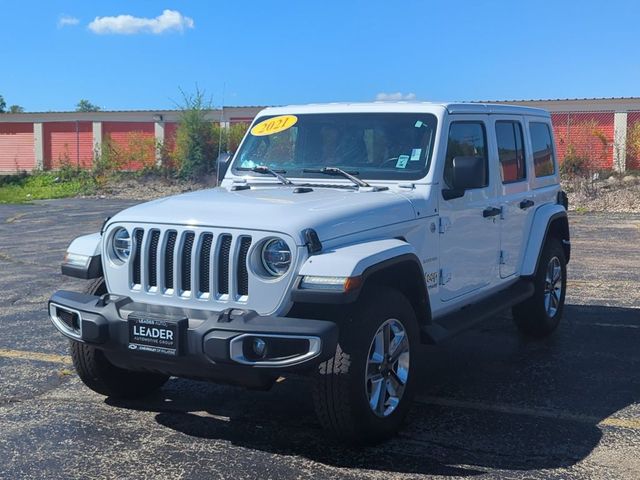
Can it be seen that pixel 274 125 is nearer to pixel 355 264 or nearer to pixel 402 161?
pixel 402 161

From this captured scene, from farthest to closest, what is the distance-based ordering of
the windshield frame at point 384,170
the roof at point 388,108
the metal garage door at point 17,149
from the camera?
the metal garage door at point 17,149
the roof at point 388,108
the windshield frame at point 384,170

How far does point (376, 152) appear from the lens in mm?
5574

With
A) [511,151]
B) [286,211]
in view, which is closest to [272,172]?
[286,211]

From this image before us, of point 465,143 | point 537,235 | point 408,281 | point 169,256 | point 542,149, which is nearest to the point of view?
point 169,256

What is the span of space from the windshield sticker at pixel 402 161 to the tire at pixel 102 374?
2134mm

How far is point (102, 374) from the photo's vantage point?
5.11 m

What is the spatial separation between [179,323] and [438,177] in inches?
83.9

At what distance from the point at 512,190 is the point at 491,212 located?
642 millimetres

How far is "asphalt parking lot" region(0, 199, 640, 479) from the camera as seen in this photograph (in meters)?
4.26

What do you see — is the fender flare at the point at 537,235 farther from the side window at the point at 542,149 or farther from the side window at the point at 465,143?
the side window at the point at 465,143

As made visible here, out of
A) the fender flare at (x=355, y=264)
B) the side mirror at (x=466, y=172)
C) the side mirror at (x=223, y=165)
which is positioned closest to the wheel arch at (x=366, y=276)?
the fender flare at (x=355, y=264)

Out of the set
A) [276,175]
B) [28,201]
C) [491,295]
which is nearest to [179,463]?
[276,175]

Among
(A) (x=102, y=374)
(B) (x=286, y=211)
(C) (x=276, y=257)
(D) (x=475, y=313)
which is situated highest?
(B) (x=286, y=211)

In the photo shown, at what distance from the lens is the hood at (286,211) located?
4340 mm
